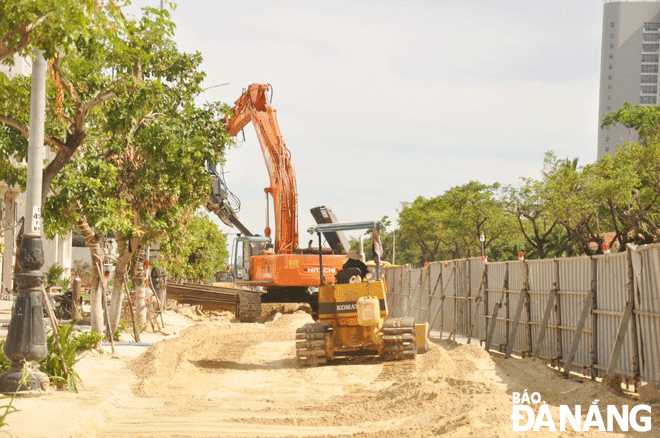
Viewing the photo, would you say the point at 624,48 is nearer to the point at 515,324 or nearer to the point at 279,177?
the point at 279,177

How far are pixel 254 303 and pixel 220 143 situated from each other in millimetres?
11492

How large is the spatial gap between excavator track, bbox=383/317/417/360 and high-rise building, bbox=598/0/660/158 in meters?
167

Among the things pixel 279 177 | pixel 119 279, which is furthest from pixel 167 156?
pixel 279 177

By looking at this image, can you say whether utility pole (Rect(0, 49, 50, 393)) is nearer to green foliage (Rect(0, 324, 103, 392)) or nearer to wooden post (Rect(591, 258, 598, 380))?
green foliage (Rect(0, 324, 103, 392))

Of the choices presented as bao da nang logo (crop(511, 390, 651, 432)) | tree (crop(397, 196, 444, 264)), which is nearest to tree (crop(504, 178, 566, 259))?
tree (crop(397, 196, 444, 264))

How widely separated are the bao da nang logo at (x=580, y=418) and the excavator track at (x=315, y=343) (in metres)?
7.19

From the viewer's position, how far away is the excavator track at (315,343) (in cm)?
1783

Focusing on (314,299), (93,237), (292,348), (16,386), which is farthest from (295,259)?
(16,386)

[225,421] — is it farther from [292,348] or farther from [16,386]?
[292,348]

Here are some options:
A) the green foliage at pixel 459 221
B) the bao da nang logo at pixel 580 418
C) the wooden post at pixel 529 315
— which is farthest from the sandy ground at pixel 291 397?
the green foliage at pixel 459 221

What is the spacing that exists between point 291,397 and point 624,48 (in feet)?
590

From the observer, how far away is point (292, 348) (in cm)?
2212

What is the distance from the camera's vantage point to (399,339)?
17.7 meters

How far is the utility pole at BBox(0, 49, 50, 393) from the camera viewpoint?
445 inches
